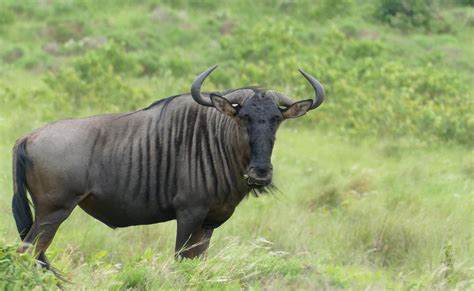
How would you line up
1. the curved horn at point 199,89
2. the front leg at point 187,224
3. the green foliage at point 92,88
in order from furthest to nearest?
the green foliage at point 92,88 < the front leg at point 187,224 < the curved horn at point 199,89

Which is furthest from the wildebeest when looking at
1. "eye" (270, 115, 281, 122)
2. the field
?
the field

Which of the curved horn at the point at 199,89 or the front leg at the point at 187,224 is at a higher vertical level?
the curved horn at the point at 199,89

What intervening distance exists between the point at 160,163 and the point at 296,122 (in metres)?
8.60

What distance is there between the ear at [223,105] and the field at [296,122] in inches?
34.1

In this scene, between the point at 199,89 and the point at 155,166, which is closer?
the point at 199,89

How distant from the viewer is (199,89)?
17.3ft

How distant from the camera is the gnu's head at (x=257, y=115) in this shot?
17.0ft

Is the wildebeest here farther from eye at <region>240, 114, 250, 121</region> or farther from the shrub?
the shrub

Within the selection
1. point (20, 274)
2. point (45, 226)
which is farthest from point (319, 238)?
point (20, 274)

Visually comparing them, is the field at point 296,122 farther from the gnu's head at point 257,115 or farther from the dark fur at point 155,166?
the gnu's head at point 257,115

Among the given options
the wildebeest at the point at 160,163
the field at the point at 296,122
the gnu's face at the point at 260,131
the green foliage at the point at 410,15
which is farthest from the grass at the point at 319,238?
the green foliage at the point at 410,15

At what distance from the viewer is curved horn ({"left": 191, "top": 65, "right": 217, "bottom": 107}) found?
5250mm

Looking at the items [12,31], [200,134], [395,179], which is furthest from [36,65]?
[200,134]

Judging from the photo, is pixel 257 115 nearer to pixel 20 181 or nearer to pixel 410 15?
pixel 20 181
